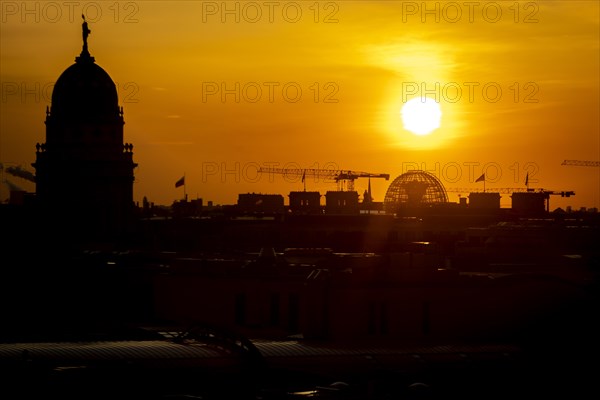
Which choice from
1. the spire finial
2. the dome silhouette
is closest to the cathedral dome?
the spire finial

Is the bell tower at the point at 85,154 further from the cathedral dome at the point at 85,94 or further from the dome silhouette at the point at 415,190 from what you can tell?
the dome silhouette at the point at 415,190

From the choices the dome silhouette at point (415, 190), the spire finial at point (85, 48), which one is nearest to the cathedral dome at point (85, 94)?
the spire finial at point (85, 48)

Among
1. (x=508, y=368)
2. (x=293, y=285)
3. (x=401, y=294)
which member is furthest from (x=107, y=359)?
(x=293, y=285)

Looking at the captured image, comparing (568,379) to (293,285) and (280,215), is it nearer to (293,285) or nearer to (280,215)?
(293,285)

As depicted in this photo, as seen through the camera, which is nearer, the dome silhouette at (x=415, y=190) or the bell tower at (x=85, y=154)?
the bell tower at (x=85, y=154)

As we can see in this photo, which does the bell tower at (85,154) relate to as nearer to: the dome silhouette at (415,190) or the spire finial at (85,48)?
the spire finial at (85,48)

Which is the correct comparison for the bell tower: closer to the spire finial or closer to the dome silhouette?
the spire finial

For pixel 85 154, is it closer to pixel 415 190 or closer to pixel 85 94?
pixel 85 94
